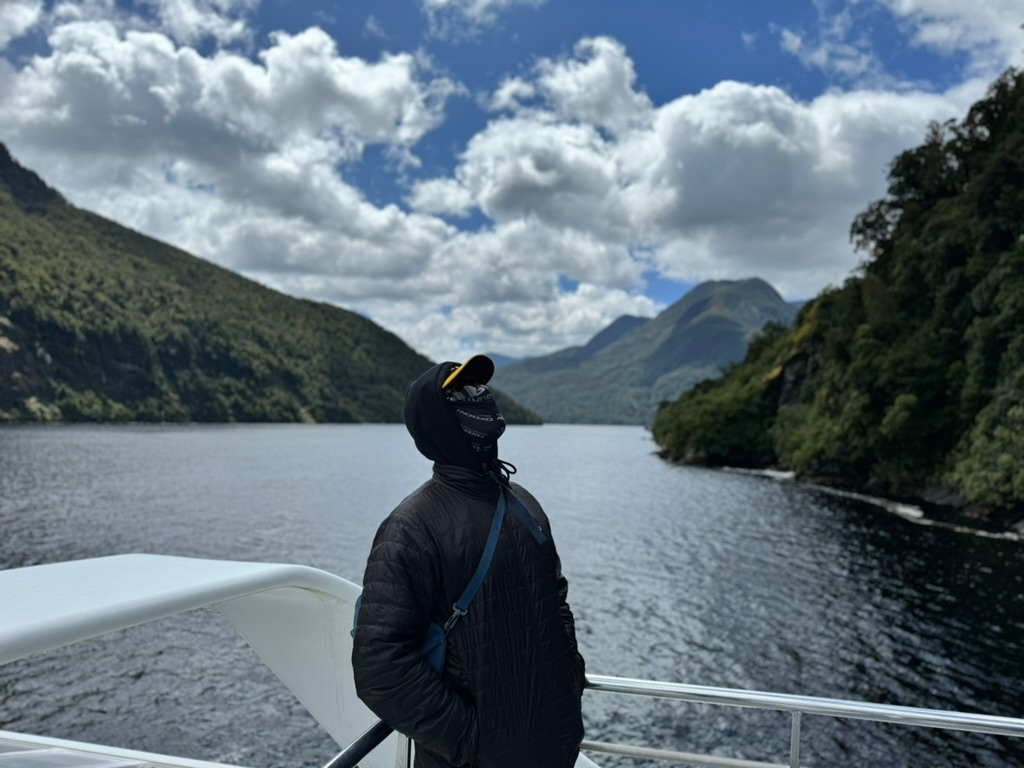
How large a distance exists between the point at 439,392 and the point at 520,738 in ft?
3.31

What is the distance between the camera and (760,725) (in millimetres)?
13148

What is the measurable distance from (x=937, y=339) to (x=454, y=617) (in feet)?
174

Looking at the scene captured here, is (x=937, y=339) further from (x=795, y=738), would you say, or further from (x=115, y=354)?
(x=115, y=354)

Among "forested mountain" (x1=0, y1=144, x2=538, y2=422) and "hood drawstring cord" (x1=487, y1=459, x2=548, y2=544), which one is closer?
"hood drawstring cord" (x1=487, y1=459, x2=548, y2=544)

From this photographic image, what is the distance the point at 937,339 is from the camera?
153 feet

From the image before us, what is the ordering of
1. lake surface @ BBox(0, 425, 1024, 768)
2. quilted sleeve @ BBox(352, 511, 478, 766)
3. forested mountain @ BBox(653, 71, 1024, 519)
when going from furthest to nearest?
forested mountain @ BBox(653, 71, 1024, 519) → lake surface @ BBox(0, 425, 1024, 768) → quilted sleeve @ BBox(352, 511, 478, 766)

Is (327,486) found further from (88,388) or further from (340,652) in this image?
(88,388)

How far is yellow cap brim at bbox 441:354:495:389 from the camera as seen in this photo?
6.75 feet

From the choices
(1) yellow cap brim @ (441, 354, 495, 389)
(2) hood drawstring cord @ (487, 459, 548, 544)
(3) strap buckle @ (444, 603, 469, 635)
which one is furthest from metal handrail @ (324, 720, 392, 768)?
(1) yellow cap brim @ (441, 354, 495, 389)

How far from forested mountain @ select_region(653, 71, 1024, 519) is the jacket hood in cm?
3815

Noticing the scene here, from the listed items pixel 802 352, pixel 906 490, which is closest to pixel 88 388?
pixel 802 352

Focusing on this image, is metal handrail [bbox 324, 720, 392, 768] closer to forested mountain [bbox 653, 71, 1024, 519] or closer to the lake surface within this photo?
the lake surface

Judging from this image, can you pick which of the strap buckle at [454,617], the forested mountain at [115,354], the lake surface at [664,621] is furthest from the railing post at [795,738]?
the forested mountain at [115,354]

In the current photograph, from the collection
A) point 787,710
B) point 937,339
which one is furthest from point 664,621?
point 937,339
